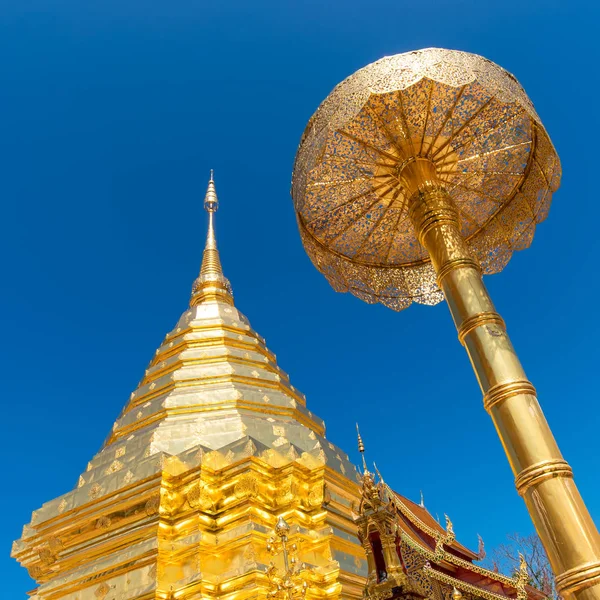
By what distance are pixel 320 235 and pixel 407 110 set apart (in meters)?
1.94

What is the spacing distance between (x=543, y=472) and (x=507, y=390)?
58 cm

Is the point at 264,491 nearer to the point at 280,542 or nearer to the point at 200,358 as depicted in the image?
the point at 280,542

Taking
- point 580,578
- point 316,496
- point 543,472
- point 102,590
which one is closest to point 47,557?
point 102,590

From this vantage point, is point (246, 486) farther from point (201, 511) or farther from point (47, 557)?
point (47, 557)

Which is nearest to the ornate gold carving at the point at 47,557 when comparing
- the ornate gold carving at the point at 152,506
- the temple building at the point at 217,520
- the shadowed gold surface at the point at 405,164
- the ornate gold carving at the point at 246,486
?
the temple building at the point at 217,520

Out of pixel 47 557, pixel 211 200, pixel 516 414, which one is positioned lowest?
pixel 516 414

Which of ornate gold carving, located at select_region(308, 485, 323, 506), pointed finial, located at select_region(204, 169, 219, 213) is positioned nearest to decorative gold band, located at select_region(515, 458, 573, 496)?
ornate gold carving, located at select_region(308, 485, 323, 506)

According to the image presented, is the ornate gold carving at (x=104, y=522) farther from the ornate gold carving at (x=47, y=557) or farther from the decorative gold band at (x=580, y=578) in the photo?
the decorative gold band at (x=580, y=578)

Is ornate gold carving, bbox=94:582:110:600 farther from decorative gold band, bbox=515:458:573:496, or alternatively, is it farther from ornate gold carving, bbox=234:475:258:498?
decorative gold band, bbox=515:458:573:496

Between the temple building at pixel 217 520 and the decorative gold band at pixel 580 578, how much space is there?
2032 mm

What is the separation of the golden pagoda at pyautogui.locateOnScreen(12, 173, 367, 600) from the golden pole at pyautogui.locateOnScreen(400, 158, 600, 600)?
2814 millimetres

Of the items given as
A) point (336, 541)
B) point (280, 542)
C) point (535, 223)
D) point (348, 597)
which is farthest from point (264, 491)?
point (535, 223)

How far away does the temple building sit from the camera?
6.87 metres

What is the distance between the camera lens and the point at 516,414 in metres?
3.81
